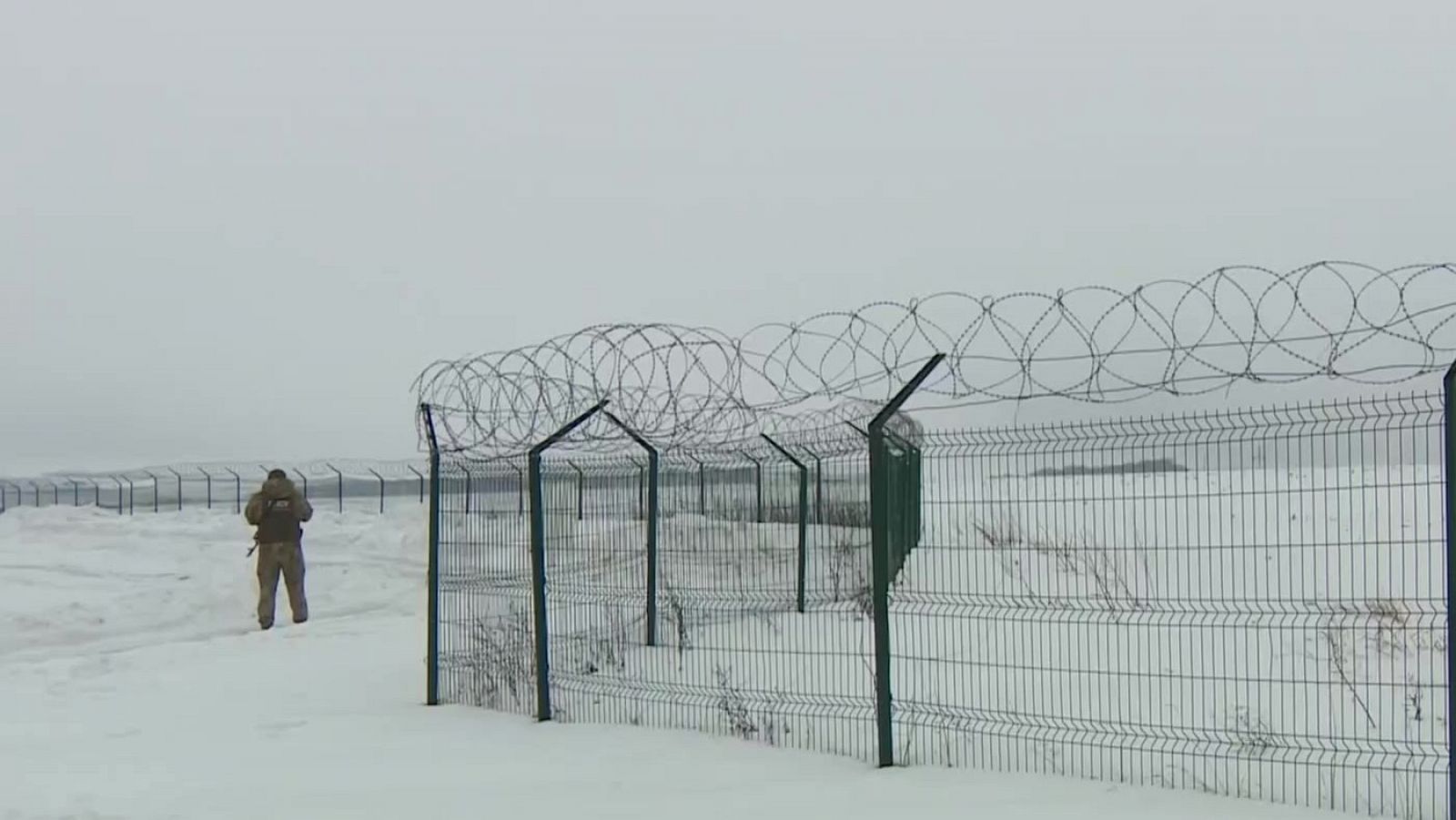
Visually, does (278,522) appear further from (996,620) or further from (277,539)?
(996,620)

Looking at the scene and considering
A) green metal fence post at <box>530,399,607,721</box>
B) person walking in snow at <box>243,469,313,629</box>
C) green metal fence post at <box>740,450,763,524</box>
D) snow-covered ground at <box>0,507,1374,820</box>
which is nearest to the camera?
snow-covered ground at <box>0,507,1374,820</box>

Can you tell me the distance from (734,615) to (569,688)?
2.61m

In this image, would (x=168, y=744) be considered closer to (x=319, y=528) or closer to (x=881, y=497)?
(x=881, y=497)

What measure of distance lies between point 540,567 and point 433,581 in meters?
1.31

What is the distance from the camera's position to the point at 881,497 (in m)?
6.70

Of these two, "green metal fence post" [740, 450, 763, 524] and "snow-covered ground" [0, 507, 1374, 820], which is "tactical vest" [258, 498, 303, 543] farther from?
"green metal fence post" [740, 450, 763, 524]

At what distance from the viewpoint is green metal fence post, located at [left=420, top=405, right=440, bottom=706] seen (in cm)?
928

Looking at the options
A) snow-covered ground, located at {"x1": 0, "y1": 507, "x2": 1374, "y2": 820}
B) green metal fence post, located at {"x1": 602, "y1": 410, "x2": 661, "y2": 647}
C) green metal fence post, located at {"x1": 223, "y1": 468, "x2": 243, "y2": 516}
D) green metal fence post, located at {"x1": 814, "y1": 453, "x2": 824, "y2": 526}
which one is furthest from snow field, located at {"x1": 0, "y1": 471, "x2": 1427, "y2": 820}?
green metal fence post, located at {"x1": 223, "y1": 468, "x2": 243, "y2": 516}

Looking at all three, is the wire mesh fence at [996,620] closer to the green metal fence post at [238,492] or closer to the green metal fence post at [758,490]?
the green metal fence post at [758,490]

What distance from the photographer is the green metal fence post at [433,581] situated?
928cm

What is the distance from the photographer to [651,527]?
10.2m

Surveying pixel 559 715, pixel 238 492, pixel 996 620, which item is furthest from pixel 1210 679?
pixel 238 492

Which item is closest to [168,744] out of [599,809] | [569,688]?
[569,688]

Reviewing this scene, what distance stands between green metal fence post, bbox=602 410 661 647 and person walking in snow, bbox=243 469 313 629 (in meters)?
6.09
